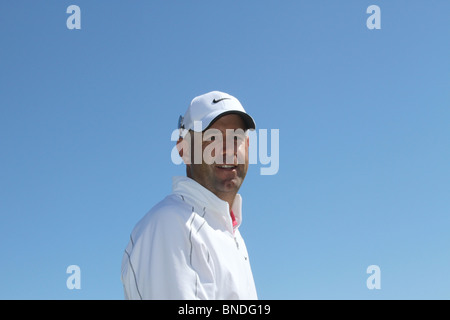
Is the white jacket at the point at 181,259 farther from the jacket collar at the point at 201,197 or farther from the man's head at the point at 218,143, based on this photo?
the man's head at the point at 218,143

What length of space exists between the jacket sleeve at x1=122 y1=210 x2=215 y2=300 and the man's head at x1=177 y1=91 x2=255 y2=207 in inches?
27.5

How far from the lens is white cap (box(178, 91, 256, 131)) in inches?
169

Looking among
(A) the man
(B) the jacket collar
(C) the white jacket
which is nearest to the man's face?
(A) the man

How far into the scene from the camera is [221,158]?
14.1 feet

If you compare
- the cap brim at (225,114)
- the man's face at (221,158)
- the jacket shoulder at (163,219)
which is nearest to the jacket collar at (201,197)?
the man's face at (221,158)

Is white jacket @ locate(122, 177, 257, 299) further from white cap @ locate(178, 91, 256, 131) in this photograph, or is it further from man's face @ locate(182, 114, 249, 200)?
white cap @ locate(178, 91, 256, 131)

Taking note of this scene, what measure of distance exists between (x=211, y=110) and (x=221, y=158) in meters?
0.36

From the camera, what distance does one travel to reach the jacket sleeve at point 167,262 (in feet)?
11.2

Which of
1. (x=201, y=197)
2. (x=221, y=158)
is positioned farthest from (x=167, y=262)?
(x=221, y=158)
